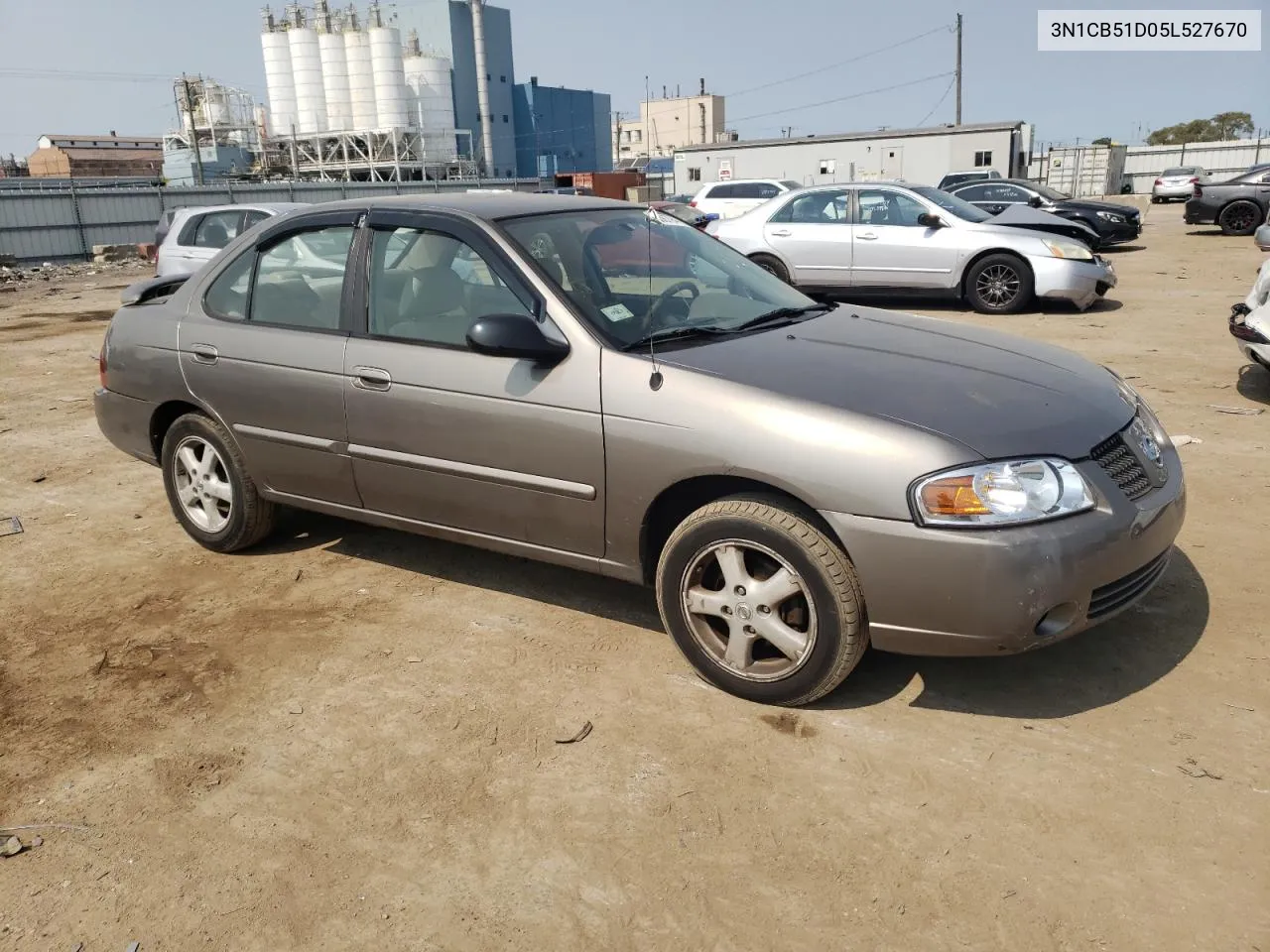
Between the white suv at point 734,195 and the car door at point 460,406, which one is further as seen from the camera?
the white suv at point 734,195

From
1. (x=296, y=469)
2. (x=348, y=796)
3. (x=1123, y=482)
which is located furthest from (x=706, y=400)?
(x=296, y=469)

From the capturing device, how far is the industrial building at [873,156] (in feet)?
118

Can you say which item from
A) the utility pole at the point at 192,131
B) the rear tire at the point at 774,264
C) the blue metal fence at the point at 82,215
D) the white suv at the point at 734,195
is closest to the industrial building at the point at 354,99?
the utility pole at the point at 192,131

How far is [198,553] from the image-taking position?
5.00 metres

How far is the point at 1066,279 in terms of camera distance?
11.2m

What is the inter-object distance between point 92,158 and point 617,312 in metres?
90.1

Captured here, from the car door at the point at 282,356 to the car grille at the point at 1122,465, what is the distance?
9.46 feet

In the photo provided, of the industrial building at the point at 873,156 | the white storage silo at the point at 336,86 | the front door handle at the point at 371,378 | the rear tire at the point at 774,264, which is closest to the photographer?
the front door handle at the point at 371,378

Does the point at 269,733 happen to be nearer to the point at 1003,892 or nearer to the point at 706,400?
the point at 706,400

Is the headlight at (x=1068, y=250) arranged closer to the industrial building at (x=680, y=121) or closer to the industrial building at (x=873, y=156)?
the industrial building at (x=873, y=156)

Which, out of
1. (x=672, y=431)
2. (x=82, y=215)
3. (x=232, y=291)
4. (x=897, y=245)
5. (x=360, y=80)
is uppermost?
(x=360, y=80)

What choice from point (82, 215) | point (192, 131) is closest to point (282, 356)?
point (82, 215)

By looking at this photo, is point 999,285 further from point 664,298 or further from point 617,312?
point 617,312

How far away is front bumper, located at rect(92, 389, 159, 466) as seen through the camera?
194 inches
